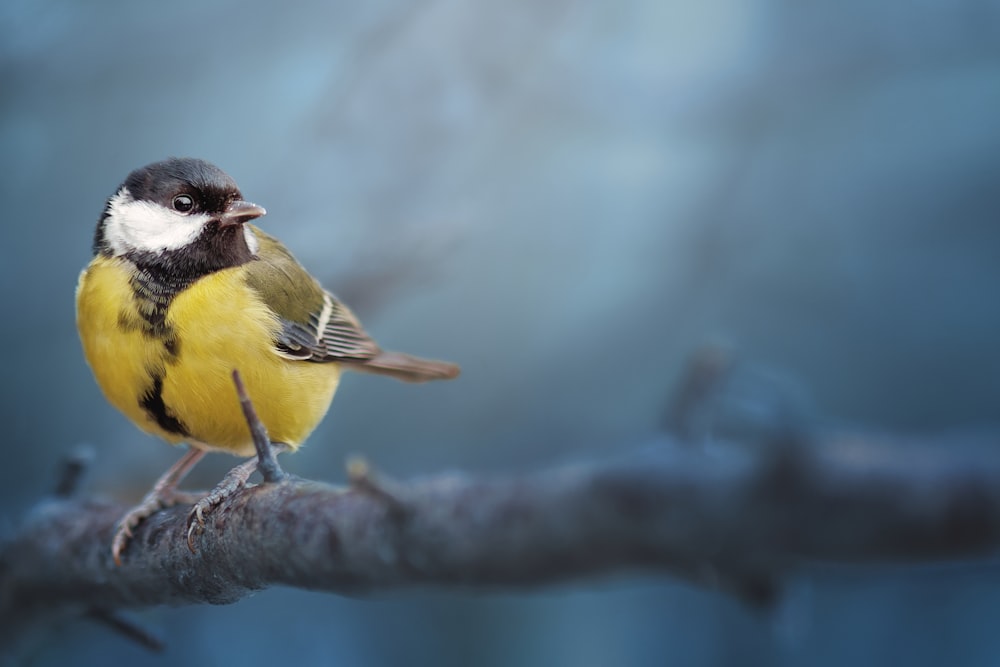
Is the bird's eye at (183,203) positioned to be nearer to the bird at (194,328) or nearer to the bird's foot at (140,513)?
the bird at (194,328)

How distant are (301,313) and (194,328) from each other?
0.10 m

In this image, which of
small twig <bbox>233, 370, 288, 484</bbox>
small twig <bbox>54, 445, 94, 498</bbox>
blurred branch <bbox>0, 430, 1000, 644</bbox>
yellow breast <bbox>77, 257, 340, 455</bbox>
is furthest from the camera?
small twig <bbox>54, 445, 94, 498</bbox>

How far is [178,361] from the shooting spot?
573mm

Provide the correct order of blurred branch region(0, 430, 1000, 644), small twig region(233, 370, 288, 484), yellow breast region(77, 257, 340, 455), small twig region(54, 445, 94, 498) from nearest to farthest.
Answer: blurred branch region(0, 430, 1000, 644) → small twig region(233, 370, 288, 484) → yellow breast region(77, 257, 340, 455) → small twig region(54, 445, 94, 498)

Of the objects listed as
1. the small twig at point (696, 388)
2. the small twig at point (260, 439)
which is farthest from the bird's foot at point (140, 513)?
the small twig at point (696, 388)

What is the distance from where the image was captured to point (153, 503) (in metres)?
0.61

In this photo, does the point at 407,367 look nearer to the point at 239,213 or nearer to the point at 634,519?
the point at 239,213

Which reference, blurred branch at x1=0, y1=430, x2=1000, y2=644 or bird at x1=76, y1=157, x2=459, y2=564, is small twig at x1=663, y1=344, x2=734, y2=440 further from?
bird at x1=76, y1=157, x2=459, y2=564

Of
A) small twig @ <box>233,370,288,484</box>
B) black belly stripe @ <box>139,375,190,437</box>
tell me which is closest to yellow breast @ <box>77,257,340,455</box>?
black belly stripe @ <box>139,375,190,437</box>

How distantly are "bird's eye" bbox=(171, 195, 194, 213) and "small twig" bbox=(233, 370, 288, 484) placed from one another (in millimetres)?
205

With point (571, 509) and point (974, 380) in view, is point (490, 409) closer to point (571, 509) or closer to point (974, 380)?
point (974, 380)

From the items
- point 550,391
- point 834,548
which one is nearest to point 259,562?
point 834,548

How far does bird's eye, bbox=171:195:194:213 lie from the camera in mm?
607

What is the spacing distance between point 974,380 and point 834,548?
2.20 feet
